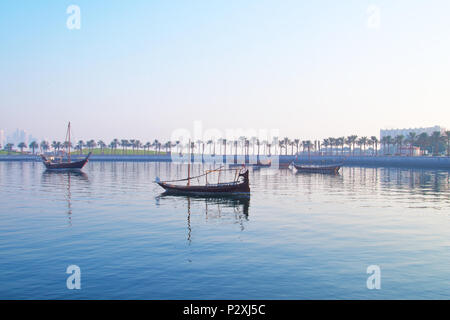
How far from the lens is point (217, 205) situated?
46375 millimetres

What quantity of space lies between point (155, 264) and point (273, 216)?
19.2 m

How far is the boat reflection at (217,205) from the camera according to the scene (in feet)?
122

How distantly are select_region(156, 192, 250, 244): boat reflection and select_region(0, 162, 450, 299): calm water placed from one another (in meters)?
0.30

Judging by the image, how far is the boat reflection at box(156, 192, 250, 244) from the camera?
122 feet

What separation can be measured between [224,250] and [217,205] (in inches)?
899

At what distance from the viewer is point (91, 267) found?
65.0 feet
